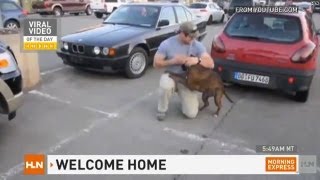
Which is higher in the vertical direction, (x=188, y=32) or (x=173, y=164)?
(x=188, y=32)

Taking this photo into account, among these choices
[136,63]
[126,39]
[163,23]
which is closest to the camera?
[126,39]

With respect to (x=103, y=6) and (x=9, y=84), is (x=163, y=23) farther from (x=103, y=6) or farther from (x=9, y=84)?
(x=103, y=6)

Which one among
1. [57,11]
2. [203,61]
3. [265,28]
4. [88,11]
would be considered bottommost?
[88,11]

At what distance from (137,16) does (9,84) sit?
4.66 metres

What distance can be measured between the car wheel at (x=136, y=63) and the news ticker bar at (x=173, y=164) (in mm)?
3523

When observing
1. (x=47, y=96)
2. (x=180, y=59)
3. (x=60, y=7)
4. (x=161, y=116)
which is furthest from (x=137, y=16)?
(x=60, y=7)

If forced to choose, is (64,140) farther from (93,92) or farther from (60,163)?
(93,92)

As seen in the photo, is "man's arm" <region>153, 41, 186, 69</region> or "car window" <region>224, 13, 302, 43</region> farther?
"car window" <region>224, 13, 302, 43</region>

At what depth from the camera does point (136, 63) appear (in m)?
7.69

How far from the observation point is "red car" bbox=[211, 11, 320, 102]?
19.6ft

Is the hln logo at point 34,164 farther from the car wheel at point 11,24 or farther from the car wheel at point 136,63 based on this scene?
the car wheel at point 11,24

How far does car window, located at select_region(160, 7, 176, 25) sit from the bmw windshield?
142mm

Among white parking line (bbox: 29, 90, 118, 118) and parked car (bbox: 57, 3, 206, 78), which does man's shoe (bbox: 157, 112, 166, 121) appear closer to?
white parking line (bbox: 29, 90, 118, 118)

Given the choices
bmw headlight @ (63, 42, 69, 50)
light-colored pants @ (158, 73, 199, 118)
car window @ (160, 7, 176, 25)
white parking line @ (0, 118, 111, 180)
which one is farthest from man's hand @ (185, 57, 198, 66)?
car window @ (160, 7, 176, 25)
